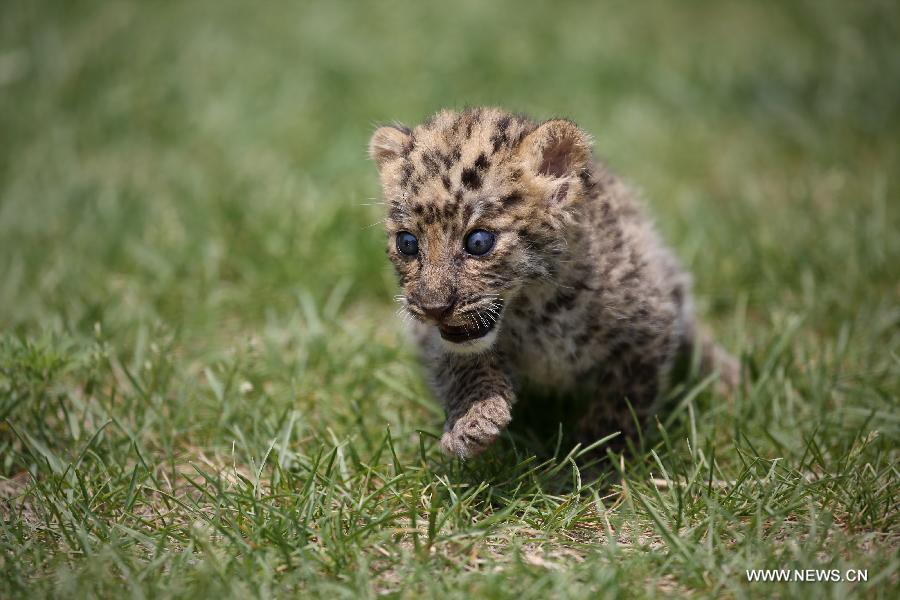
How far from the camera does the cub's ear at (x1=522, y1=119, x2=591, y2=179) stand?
11.9ft

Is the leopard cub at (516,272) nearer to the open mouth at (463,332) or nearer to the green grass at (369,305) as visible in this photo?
the open mouth at (463,332)

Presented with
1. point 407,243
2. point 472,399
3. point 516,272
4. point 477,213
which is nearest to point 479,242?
point 477,213

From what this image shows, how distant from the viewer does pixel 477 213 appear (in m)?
3.49

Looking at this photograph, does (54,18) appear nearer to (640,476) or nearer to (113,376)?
(113,376)

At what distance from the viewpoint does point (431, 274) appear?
348 cm

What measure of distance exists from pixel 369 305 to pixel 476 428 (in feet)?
7.24

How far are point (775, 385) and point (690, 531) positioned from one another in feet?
4.67

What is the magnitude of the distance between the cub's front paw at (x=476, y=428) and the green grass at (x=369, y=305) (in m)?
0.20

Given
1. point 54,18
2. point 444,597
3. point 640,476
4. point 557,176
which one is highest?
point 54,18

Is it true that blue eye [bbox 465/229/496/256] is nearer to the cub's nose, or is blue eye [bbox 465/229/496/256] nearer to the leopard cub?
the leopard cub

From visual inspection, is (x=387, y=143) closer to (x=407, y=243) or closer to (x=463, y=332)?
(x=407, y=243)

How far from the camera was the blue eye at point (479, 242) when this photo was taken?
351 centimetres

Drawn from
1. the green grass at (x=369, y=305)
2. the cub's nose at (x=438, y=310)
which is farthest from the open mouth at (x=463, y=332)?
the green grass at (x=369, y=305)

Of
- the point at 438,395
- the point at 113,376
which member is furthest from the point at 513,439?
the point at 113,376
